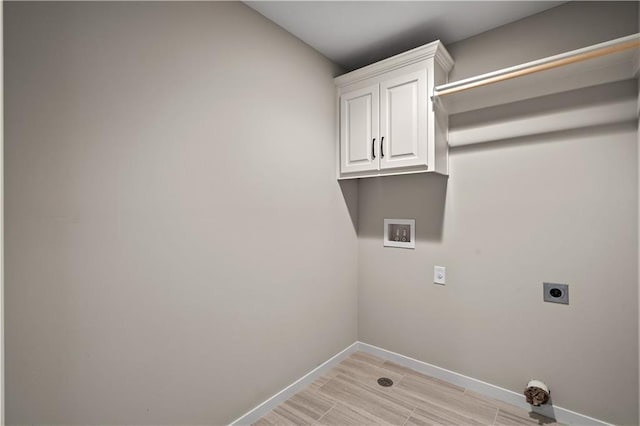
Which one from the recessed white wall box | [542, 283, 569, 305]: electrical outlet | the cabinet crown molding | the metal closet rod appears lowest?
[542, 283, 569, 305]: electrical outlet

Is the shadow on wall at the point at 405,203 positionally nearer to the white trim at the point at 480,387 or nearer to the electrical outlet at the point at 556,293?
the electrical outlet at the point at 556,293

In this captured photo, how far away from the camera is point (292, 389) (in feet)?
6.86

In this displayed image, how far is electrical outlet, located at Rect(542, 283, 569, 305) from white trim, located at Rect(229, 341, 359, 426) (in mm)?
1473

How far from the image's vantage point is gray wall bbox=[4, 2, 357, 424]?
44.1 inches

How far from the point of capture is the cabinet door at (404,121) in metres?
2.01

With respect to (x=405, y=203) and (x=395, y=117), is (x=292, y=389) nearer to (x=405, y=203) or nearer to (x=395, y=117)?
(x=405, y=203)

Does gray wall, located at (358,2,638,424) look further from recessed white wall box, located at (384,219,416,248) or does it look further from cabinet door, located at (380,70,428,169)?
cabinet door, located at (380,70,428,169)

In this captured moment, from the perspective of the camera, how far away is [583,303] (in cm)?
179

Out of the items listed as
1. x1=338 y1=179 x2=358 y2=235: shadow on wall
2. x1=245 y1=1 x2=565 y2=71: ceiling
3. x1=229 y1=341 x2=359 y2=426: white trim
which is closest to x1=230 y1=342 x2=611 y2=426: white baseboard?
x1=229 y1=341 x2=359 y2=426: white trim

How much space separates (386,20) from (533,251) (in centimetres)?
170

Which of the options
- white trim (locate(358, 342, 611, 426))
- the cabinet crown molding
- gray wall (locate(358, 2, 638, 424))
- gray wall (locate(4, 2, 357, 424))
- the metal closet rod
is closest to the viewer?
gray wall (locate(4, 2, 357, 424))

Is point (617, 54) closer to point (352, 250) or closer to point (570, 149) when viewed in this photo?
point (570, 149)

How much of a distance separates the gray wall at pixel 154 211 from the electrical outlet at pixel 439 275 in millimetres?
918

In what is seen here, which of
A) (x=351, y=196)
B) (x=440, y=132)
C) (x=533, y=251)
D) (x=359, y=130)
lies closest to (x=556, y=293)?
(x=533, y=251)
